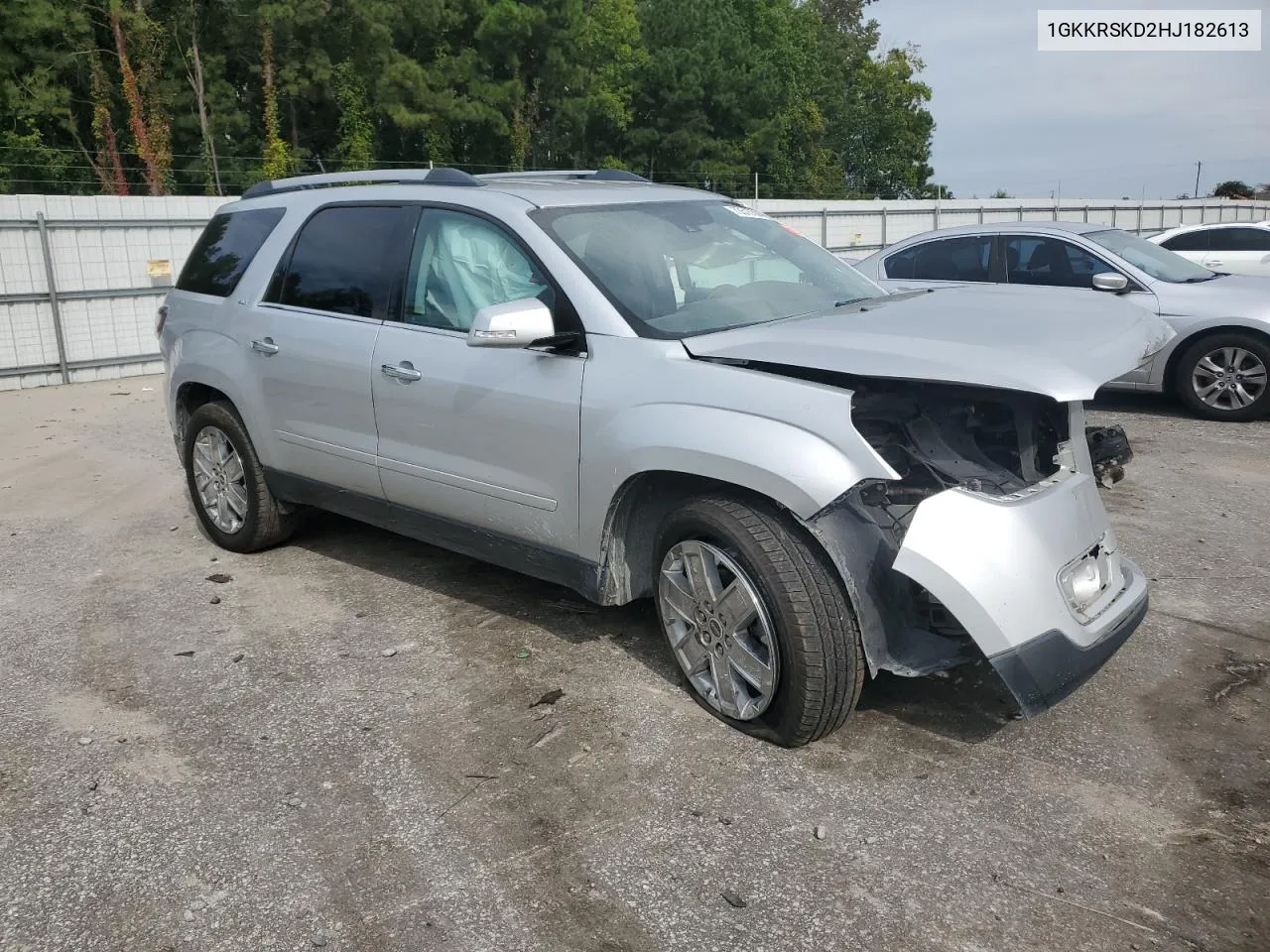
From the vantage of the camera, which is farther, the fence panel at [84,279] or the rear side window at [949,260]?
the fence panel at [84,279]

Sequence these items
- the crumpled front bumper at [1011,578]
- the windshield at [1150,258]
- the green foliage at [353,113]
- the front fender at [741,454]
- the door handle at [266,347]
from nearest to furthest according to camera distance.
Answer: the crumpled front bumper at [1011,578] → the front fender at [741,454] → the door handle at [266,347] → the windshield at [1150,258] → the green foliage at [353,113]

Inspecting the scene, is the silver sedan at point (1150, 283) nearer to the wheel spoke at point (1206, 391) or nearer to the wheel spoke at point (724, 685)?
the wheel spoke at point (1206, 391)

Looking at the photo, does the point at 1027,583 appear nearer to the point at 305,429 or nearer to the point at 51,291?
the point at 305,429

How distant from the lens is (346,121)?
1665 inches

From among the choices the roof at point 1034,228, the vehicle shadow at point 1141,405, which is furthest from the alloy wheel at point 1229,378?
the roof at point 1034,228

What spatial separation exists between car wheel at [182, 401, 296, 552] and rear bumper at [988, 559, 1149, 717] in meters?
3.91

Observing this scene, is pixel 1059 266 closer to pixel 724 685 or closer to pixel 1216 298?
pixel 1216 298

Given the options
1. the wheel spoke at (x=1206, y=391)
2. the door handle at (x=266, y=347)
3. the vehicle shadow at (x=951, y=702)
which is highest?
the door handle at (x=266, y=347)

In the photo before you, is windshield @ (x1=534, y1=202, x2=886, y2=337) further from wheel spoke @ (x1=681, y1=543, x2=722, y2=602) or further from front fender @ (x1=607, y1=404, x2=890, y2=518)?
wheel spoke @ (x1=681, y1=543, x2=722, y2=602)

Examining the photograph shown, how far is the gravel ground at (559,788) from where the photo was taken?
290 cm

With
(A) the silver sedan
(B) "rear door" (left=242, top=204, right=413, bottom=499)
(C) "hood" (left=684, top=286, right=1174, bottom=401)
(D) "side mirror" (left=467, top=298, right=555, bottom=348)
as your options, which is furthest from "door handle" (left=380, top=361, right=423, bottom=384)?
(A) the silver sedan

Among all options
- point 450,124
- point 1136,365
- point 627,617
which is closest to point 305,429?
point 627,617

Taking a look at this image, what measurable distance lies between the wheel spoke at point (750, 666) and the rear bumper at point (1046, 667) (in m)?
0.74

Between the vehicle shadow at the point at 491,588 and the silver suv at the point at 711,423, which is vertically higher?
the silver suv at the point at 711,423
